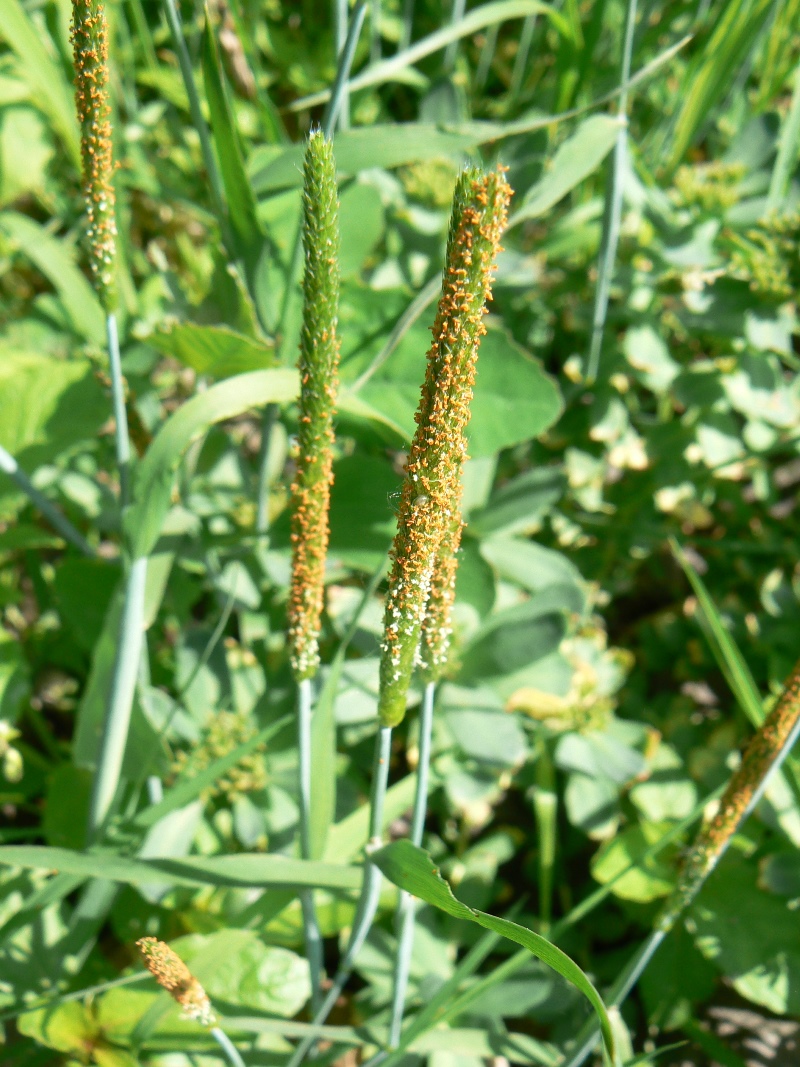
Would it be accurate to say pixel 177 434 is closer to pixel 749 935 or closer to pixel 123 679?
pixel 123 679

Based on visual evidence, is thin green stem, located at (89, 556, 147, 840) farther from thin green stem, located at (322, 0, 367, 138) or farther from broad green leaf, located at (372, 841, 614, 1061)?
thin green stem, located at (322, 0, 367, 138)

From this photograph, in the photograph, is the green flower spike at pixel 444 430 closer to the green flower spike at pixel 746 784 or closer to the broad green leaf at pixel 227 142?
the green flower spike at pixel 746 784

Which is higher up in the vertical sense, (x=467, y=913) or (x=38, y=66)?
(x=38, y=66)

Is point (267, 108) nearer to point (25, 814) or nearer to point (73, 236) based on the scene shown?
point (73, 236)

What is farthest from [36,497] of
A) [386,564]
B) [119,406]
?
[386,564]

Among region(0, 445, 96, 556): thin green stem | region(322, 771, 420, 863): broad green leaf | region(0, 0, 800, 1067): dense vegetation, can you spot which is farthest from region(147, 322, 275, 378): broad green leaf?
region(322, 771, 420, 863): broad green leaf

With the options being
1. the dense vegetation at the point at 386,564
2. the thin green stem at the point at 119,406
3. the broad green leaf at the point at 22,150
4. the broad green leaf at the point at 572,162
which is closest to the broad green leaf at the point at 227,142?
the dense vegetation at the point at 386,564

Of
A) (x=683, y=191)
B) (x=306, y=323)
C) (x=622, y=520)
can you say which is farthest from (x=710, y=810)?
(x=306, y=323)
